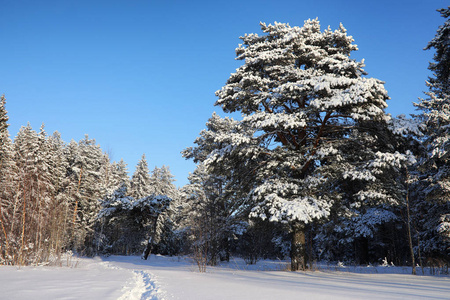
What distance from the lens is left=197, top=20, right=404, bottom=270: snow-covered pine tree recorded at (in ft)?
36.0

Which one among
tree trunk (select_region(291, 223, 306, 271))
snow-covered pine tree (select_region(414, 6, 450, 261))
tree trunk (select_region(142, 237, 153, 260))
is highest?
snow-covered pine tree (select_region(414, 6, 450, 261))

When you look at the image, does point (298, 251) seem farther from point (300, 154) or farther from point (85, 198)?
point (85, 198)

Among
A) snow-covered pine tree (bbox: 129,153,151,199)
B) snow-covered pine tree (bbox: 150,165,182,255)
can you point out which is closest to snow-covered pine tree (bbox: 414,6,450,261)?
snow-covered pine tree (bbox: 150,165,182,255)

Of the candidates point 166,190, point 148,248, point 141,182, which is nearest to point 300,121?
point 148,248

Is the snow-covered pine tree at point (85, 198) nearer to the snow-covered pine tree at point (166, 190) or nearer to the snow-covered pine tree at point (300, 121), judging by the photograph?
the snow-covered pine tree at point (166, 190)

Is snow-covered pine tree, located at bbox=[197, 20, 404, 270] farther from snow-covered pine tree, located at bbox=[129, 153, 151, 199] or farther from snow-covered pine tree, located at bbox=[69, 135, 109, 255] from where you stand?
snow-covered pine tree, located at bbox=[129, 153, 151, 199]

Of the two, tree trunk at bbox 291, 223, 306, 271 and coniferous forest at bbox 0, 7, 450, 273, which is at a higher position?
coniferous forest at bbox 0, 7, 450, 273

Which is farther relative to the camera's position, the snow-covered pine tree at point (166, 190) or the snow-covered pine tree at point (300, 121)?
the snow-covered pine tree at point (166, 190)

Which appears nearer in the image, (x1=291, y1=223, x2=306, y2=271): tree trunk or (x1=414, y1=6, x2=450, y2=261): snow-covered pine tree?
(x1=414, y1=6, x2=450, y2=261): snow-covered pine tree

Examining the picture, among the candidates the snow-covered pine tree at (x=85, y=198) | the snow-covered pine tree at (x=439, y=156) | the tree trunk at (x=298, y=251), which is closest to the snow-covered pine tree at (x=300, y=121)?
the tree trunk at (x=298, y=251)

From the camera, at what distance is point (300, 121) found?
11625 mm

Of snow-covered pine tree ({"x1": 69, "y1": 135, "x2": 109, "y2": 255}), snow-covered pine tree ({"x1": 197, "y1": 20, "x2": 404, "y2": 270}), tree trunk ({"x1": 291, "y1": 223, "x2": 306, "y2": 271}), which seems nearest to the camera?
snow-covered pine tree ({"x1": 197, "y1": 20, "x2": 404, "y2": 270})

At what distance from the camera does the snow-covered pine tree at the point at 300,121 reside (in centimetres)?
1097

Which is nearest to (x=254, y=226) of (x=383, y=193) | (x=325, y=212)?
(x=325, y=212)
